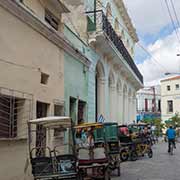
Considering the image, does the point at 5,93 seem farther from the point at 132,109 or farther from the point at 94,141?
the point at 132,109

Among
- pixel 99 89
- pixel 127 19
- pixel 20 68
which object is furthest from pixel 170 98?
pixel 20 68

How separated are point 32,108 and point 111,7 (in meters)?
14.6

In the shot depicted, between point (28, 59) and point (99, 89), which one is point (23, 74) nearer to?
point (28, 59)

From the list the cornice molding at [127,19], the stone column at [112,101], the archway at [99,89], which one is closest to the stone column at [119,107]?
the stone column at [112,101]

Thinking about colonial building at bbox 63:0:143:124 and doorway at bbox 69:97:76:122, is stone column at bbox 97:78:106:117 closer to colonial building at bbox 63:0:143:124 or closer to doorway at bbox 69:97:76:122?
colonial building at bbox 63:0:143:124

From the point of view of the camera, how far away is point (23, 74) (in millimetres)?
10469

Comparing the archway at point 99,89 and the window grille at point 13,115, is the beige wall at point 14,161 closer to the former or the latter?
the window grille at point 13,115

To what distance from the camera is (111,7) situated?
952 inches

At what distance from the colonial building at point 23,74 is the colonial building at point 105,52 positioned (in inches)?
135

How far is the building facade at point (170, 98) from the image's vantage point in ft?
209

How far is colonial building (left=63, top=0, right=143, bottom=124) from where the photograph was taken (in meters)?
17.8

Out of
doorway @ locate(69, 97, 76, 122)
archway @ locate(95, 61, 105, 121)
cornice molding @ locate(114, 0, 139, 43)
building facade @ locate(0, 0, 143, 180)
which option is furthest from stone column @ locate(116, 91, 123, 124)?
doorway @ locate(69, 97, 76, 122)

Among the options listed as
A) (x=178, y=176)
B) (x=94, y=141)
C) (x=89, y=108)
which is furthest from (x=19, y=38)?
(x=89, y=108)

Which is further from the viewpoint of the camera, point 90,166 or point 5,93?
point 90,166
